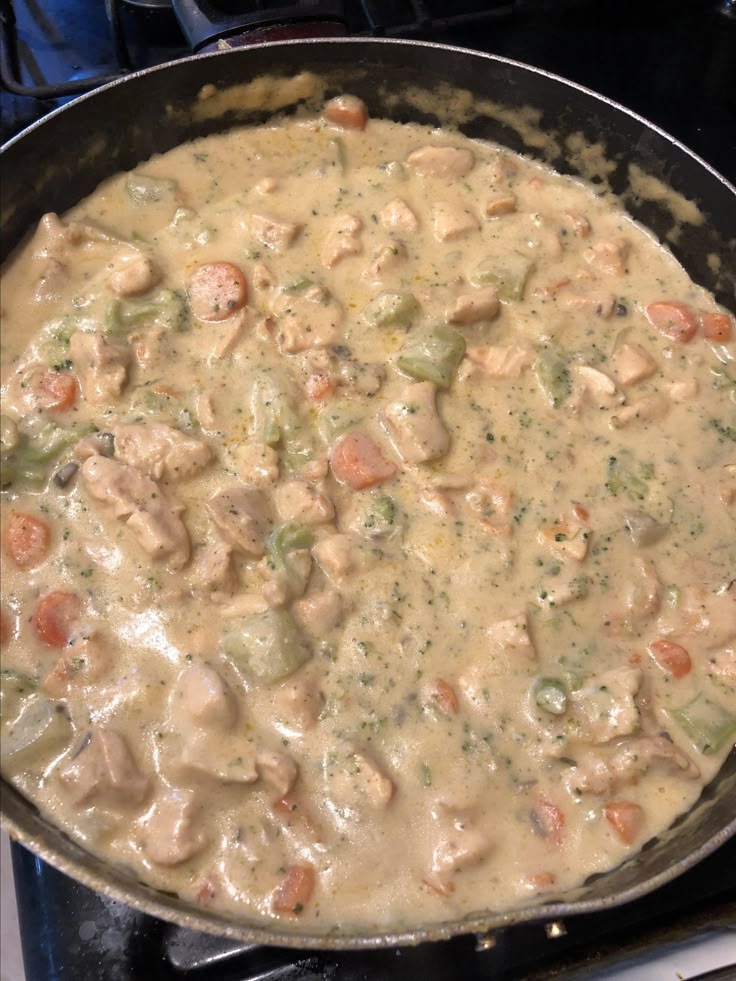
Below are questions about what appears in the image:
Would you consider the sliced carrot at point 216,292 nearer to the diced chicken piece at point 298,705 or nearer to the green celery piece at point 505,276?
the green celery piece at point 505,276

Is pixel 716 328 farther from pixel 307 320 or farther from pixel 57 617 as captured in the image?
pixel 57 617

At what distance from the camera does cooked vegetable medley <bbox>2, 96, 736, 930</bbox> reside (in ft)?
6.23

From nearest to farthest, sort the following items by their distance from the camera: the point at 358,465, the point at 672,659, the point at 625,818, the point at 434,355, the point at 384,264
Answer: the point at 625,818 → the point at 672,659 → the point at 358,465 → the point at 434,355 → the point at 384,264

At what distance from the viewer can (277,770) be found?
188 cm

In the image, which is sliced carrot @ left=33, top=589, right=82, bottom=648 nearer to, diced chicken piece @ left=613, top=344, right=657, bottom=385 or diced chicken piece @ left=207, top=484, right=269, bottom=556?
diced chicken piece @ left=207, top=484, right=269, bottom=556

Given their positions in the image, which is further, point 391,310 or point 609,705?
point 391,310

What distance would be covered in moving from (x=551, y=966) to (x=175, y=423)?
1.59m

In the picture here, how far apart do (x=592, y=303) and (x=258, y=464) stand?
113cm

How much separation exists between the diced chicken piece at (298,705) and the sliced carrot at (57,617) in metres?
0.51

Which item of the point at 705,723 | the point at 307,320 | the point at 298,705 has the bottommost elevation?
the point at 705,723

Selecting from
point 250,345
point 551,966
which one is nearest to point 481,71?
point 250,345

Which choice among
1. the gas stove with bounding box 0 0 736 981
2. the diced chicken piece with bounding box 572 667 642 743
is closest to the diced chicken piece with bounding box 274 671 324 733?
the gas stove with bounding box 0 0 736 981

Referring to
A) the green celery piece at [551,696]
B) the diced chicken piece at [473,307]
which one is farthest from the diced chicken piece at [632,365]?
the green celery piece at [551,696]

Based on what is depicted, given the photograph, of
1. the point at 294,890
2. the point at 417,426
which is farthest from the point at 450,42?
the point at 294,890
